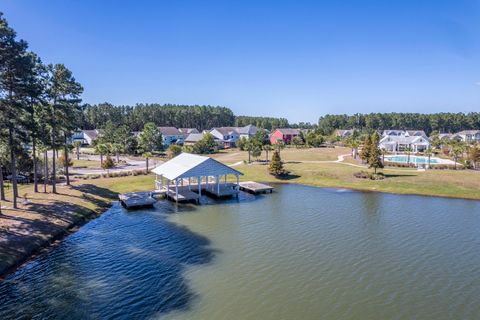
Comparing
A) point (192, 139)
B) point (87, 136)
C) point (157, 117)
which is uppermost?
point (157, 117)

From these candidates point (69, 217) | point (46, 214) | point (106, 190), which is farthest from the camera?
point (106, 190)

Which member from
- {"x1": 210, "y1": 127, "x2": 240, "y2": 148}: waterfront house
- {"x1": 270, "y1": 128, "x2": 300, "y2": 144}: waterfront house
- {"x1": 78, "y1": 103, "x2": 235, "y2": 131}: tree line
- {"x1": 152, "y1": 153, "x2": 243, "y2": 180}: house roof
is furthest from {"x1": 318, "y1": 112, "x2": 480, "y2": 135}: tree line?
{"x1": 152, "y1": 153, "x2": 243, "y2": 180}: house roof

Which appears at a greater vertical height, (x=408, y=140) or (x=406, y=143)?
(x=408, y=140)

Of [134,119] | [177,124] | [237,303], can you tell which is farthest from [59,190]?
[177,124]

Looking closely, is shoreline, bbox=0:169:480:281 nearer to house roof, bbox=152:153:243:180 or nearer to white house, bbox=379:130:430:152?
house roof, bbox=152:153:243:180

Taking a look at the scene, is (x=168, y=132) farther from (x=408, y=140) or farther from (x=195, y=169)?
(x=195, y=169)

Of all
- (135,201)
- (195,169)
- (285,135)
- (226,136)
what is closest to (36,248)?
(135,201)

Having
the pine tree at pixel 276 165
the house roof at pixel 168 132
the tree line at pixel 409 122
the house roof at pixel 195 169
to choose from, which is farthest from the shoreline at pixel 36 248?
the tree line at pixel 409 122
